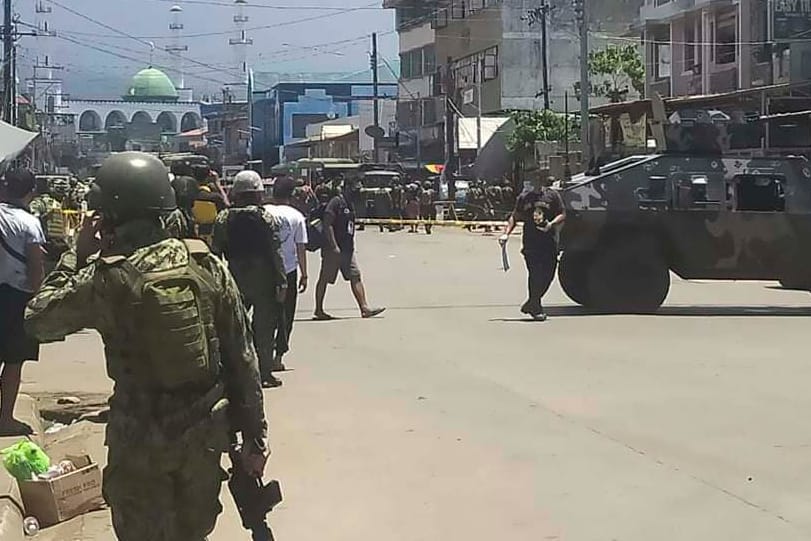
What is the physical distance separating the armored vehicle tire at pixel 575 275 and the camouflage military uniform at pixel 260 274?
6.71 m

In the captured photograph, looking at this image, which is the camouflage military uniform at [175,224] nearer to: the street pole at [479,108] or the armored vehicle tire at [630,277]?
the armored vehicle tire at [630,277]

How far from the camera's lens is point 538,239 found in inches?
595

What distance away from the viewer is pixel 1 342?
26.7 feet

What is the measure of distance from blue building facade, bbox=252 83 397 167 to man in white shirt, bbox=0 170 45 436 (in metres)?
90.7

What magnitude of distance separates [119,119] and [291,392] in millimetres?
129616

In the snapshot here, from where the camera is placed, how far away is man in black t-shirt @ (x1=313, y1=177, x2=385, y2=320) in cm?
1560

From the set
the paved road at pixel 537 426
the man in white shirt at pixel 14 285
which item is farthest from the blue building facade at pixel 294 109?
the man in white shirt at pixel 14 285

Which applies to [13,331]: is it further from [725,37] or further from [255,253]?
[725,37]

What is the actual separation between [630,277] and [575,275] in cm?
81

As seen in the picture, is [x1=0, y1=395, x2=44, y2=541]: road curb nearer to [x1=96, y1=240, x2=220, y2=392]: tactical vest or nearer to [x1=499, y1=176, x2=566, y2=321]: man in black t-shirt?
[x1=96, y1=240, x2=220, y2=392]: tactical vest

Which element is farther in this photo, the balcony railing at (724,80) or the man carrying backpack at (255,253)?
the balcony railing at (724,80)

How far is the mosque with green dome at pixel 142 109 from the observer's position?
440 ft

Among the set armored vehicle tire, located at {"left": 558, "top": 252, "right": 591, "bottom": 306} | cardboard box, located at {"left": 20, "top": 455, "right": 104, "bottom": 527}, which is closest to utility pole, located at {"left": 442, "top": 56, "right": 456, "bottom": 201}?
armored vehicle tire, located at {"left": 558, "top": 252, "right": 591, "bottom": 306}

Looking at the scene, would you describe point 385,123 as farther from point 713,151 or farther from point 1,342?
point 1,342
